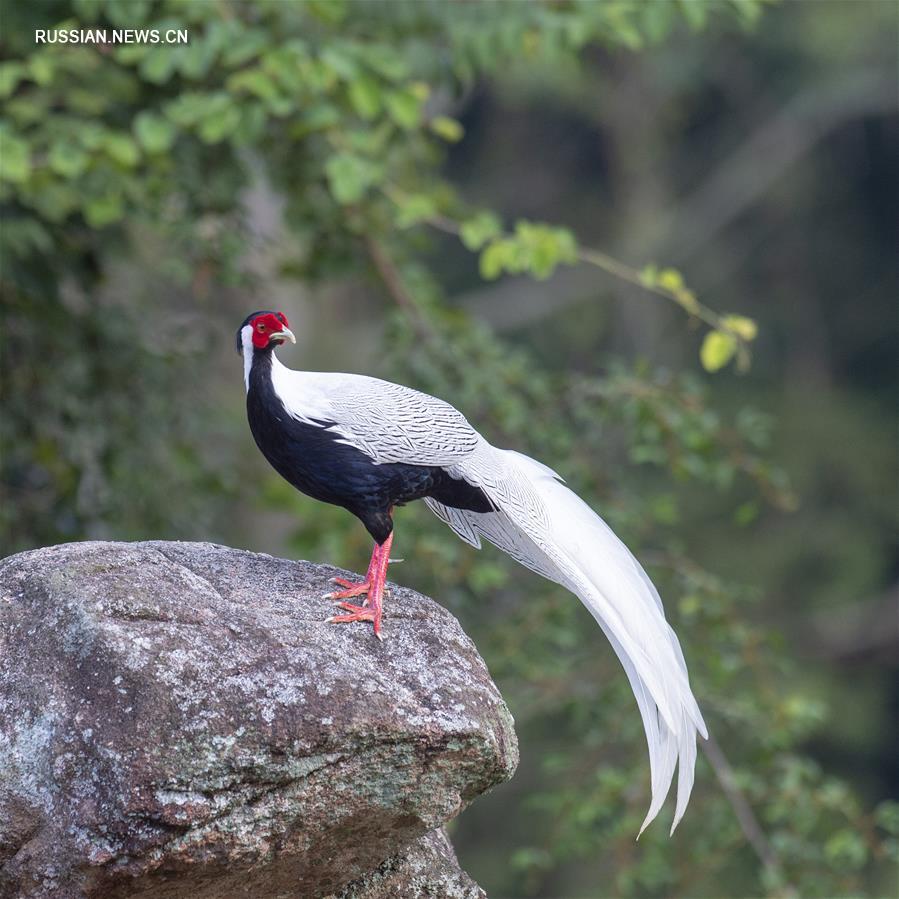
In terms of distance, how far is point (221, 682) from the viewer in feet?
10.6

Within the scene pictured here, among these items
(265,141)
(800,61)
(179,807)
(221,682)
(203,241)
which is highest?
(800,61)

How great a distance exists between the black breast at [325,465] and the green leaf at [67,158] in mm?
1795

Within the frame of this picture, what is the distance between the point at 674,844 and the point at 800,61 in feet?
43.3

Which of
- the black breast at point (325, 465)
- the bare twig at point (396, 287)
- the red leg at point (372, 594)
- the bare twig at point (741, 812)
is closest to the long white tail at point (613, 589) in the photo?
the black breast at point (325, 465)

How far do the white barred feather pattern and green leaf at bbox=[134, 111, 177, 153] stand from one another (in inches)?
68.6

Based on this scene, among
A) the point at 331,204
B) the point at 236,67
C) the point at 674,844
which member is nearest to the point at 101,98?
the point at 236,67

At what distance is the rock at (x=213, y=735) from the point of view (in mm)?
3082

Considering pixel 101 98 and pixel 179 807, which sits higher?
pixel 101 98

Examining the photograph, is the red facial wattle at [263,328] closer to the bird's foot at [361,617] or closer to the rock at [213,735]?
the rock at [213,735]

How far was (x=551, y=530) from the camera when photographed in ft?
12.6

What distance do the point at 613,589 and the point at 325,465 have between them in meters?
0.85

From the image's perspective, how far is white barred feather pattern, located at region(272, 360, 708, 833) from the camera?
366 centimetres

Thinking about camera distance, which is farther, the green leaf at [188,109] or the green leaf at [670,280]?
the green leaf at [670,280]

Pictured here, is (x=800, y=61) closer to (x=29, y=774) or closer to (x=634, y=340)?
(x=634, y=340)
